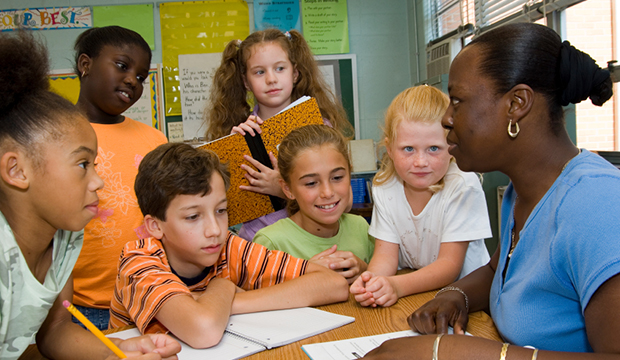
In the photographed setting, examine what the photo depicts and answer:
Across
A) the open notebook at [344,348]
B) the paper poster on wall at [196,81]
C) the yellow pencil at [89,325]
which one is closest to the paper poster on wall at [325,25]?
the paper poster on wall at [196,81]

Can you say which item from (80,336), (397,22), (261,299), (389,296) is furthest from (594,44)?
(80,336)

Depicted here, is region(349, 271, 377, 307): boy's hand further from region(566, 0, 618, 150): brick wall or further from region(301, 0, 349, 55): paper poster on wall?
region(301, 0, 349, 55): paper poster on wall

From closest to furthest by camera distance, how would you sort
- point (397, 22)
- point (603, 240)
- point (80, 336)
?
point (603, 240)
point (80, 336)
point (397, 22)

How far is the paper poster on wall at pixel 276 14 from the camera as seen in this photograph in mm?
3785

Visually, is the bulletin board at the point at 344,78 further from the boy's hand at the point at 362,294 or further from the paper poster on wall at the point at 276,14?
the boy's hand at the point at 362,294

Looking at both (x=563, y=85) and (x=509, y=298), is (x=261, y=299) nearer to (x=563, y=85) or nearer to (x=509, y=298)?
(x=509, y=298)

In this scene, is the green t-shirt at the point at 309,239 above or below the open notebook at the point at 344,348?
above

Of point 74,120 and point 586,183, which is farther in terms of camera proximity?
point 74,120

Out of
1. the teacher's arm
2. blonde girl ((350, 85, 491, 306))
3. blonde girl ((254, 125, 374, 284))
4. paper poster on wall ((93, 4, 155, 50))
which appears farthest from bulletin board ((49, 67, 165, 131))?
the teacher's arm

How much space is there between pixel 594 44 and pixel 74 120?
8.31 feet

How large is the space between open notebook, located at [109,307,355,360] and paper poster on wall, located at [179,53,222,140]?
295 cm

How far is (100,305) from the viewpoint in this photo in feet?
4.67

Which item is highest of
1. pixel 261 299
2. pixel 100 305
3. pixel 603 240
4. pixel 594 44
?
pixel 594 44

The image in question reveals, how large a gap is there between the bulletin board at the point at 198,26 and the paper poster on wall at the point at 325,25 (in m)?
0.51
